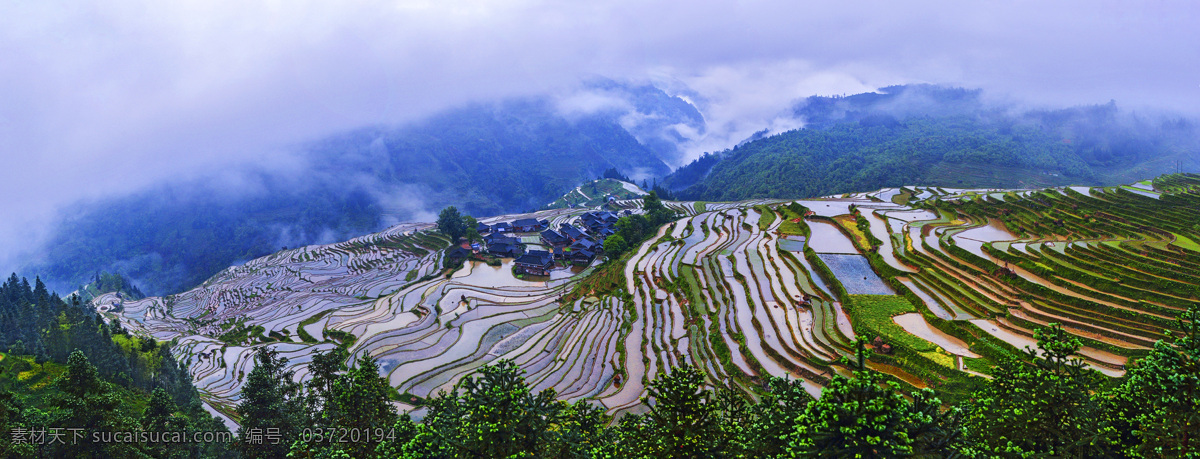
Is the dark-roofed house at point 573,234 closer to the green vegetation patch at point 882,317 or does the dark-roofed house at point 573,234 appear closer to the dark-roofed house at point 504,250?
the dark-roofed house at point 504,250

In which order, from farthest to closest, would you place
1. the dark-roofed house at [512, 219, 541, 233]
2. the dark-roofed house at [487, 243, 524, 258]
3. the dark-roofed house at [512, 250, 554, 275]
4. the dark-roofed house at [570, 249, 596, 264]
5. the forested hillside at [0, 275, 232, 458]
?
the dark-roofed house at [512, 219, 541, 233] → the dark-roofed house at [487, 243, 524, 258] → the dark-roofed house at [570, 249, 596, 264] → the dark-roofed house at [512, 250, 554, 275] → the forested hillside at [0, 275, 232, 458]

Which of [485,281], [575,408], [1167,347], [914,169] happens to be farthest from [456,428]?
[914,169]

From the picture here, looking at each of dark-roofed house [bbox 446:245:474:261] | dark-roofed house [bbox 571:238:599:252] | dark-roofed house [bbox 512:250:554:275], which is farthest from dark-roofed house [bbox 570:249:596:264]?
dark-roofed house [bbox 446:245:474:261]

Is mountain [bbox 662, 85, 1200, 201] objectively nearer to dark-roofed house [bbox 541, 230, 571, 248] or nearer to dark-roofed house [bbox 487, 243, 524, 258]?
dark-roofed house [bbox 541, 230, 571, 248]

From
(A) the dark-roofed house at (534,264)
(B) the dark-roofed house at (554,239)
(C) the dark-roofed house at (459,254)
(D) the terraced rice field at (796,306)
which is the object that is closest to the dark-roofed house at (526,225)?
(B) the dark-roofed house at (554,239)

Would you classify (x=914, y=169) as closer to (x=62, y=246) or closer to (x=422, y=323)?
(x=422, y=323)

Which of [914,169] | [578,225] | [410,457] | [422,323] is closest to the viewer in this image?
[410,457]
